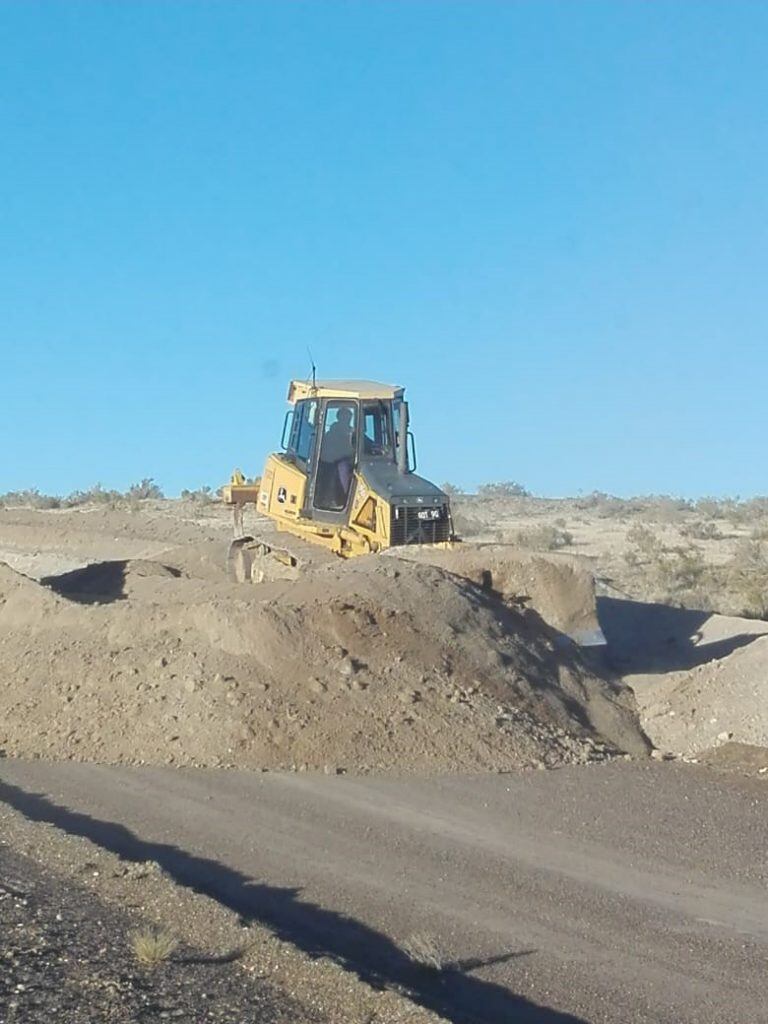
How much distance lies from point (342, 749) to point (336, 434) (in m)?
6.63

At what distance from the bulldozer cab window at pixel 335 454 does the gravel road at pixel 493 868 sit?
20.9 ft

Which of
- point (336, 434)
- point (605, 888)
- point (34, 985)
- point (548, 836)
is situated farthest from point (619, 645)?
point (34, 985)

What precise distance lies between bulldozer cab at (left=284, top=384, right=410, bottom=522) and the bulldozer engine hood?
0.21 m

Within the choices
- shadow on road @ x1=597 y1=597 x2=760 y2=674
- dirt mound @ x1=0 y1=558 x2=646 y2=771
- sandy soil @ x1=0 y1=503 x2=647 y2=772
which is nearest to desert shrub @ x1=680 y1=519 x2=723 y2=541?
shadow on road @ x1=597 y1=597 x2=760 y2=674

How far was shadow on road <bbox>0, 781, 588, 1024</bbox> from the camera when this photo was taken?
688 cm

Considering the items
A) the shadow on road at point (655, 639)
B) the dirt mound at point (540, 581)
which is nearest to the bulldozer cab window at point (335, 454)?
the dirt mound at point (540, 581)

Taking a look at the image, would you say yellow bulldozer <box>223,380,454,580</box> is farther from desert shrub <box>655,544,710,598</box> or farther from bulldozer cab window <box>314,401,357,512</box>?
desert shrub <box>655,544,710,598</box>

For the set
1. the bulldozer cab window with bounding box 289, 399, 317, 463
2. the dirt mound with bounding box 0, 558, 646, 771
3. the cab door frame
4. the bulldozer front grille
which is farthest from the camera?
the bulldozer cab window with bounding box 289, 399, 317, 463

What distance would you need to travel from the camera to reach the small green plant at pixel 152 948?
22.5 feet

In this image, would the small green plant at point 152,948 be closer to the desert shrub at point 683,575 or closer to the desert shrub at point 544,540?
the desert shrub at point 683,575

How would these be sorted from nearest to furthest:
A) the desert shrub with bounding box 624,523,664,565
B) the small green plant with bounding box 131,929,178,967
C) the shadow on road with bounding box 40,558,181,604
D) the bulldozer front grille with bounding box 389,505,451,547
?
the small green plant with bounding box 131,929,178,967
the bulldozer front grille with bounding box 389,505,451,547
the shadow on road with bounding box 40,558,181,604
the desert shrub with bounding box 624,523,664,565

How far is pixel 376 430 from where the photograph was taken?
18.4m

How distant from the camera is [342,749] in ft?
41.0

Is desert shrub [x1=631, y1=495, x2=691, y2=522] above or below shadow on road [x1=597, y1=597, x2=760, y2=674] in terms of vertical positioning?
above
